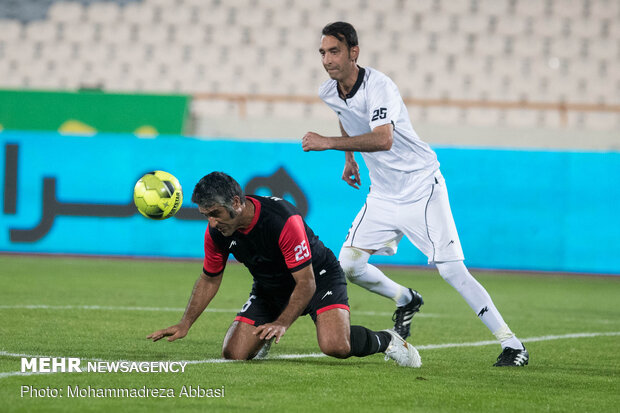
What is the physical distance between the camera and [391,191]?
7.27 meters

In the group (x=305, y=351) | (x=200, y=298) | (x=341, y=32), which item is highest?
(x=341, y=32)

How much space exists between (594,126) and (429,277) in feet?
23.3

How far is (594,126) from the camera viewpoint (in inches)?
751

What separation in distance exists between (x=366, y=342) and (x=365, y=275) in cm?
111

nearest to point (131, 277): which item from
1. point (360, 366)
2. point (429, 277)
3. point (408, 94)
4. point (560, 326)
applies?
point (429, 277)

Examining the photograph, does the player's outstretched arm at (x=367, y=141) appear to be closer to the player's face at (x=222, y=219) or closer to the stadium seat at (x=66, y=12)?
the player's face at (x=222, y=219)

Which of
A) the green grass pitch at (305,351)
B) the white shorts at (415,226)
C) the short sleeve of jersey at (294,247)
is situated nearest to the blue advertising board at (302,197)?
the green grass pitch at (305,351)

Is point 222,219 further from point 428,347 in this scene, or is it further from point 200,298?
point 428,347

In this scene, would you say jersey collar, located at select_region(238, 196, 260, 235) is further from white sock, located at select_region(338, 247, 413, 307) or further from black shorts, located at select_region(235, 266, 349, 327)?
white sock, located at select_region(338, 247, 413, 307)

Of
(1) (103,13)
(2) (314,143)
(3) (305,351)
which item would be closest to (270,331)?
(2) (314,143)

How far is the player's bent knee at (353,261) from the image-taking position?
7227 mm

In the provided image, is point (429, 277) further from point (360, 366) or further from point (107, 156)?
point (360, 366)

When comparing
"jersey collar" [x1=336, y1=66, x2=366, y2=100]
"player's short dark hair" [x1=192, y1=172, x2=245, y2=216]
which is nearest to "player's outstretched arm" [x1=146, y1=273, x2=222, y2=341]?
"player's short dark hair" [x1=192, y1=172, x2=245, y2=216]

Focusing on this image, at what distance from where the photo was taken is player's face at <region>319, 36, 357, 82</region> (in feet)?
21.9
